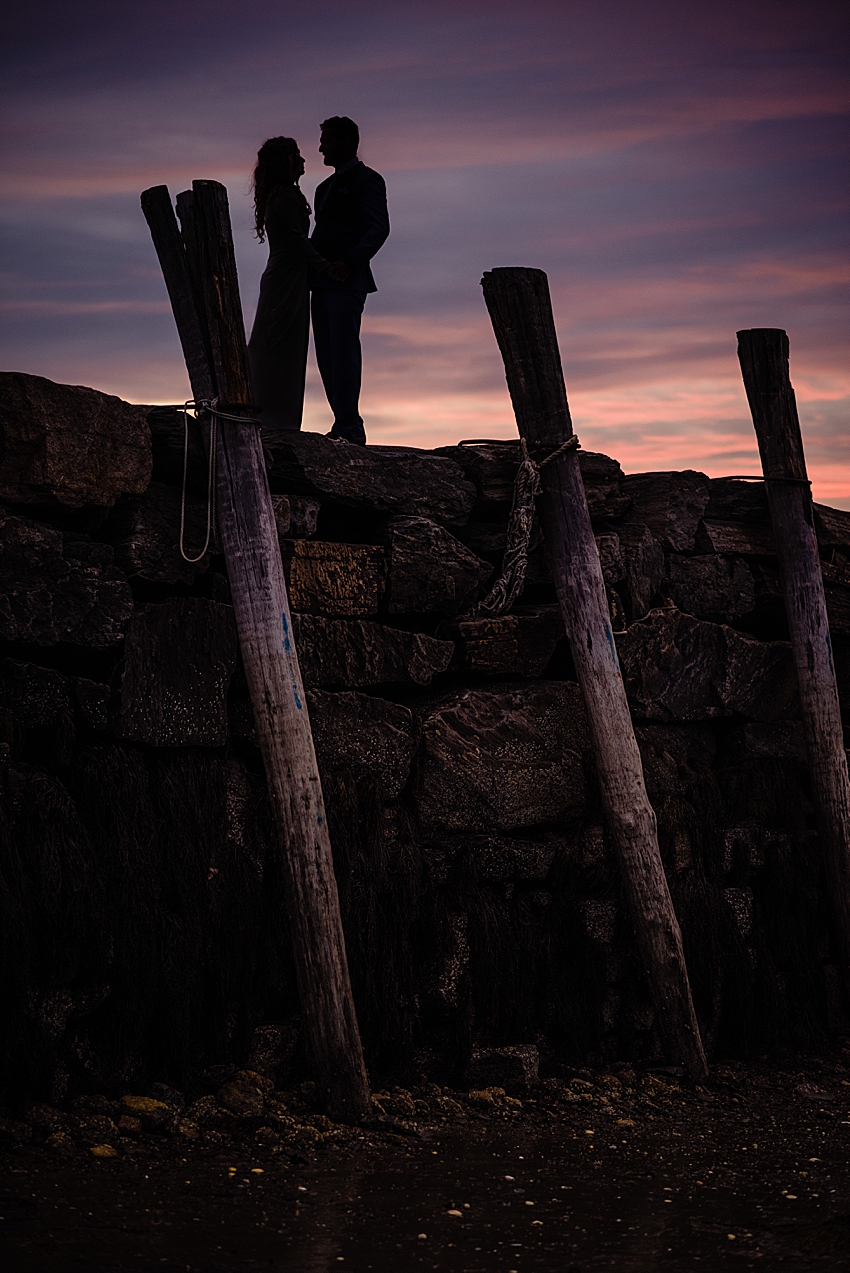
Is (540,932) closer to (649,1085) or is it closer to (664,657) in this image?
(649,1085)

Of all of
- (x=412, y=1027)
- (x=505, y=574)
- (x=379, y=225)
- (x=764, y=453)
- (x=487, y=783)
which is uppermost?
(x=379, y=225)

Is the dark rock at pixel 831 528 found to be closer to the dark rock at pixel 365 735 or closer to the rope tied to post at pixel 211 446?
the dark rock at pixel 365 735

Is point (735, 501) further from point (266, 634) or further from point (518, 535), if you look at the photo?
point (266, 634)

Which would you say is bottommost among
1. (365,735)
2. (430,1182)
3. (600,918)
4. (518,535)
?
(430,1182)

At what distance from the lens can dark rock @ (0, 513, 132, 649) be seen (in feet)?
16.3

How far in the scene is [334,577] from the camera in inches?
231

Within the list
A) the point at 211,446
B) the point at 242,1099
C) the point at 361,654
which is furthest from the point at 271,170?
the point at 242,1099

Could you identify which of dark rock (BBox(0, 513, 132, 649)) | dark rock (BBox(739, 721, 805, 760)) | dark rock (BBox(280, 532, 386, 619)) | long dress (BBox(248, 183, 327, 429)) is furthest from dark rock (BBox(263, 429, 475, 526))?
dark rock (BBox(739, 721, 805, 760))

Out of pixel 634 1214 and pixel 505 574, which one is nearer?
pixel 634 1214

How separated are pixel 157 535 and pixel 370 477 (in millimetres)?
1218

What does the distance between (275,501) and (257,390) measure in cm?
114

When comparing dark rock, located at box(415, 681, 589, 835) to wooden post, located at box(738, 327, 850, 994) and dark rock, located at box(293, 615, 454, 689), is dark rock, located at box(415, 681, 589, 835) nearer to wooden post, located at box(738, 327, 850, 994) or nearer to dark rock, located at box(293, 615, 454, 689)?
dark rock, located at box(293, 615, 454, 689)

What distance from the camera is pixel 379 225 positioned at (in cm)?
646

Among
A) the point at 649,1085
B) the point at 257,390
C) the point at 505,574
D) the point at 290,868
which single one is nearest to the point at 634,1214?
the point at 649,1085
